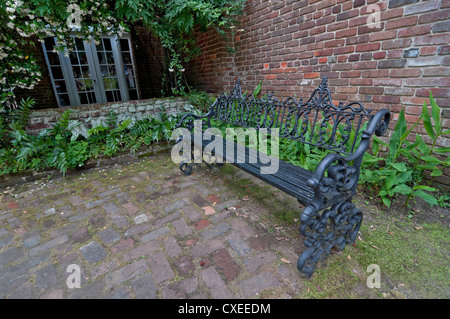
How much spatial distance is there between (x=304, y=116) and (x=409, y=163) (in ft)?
4.12

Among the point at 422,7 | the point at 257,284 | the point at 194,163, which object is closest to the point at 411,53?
the point at 422,7

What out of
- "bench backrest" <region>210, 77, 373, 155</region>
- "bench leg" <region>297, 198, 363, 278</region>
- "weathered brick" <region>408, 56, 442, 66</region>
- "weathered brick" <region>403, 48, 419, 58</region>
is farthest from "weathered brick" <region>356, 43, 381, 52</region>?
"bench leg" <region>297, 198, 363, 278</region>

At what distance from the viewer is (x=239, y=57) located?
15.0 ft

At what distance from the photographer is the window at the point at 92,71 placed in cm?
610

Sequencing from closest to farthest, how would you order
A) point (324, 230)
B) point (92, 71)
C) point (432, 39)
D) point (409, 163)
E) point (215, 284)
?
1. point (215, 284)
2. point (324, 230)
3. point (432, 39)
4. point (409, 163)
5. point (92, 71)

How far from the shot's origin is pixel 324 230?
5.20ft

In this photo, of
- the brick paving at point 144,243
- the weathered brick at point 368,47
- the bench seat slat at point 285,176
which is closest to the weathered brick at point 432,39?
the weathered brick at point 368,47

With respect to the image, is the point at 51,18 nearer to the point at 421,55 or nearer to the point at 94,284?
the point at 94,284

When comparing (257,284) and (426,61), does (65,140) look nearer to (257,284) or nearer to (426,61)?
(257,284)

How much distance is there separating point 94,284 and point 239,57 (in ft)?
14.5

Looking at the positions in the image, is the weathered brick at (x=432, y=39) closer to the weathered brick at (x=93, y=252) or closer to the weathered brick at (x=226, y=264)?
the weathered brick at (x=226, y=264)

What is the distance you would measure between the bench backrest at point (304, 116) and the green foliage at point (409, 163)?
1.11ft

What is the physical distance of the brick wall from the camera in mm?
2080
